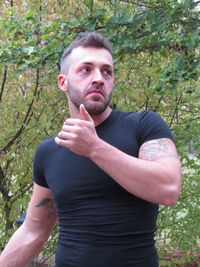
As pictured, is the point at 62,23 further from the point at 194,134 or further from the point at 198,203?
the point at 198,203

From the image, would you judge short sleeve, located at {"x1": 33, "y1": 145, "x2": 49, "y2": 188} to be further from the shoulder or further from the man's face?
the man's face

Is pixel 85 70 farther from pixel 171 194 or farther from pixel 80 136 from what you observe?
pixel 171 194

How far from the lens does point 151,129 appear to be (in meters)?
1.58

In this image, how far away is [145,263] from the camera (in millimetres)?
1503

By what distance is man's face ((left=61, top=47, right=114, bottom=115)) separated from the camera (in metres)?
1.60

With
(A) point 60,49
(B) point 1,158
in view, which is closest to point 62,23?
(A) point 60,49

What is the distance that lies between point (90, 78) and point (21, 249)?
0.88m

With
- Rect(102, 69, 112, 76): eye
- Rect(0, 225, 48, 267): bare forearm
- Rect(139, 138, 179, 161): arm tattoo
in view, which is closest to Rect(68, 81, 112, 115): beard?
Rect(102, 69, 112, 76): eye

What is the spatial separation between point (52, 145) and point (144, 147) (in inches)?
19.1

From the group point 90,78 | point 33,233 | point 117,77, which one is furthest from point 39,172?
point 117,77

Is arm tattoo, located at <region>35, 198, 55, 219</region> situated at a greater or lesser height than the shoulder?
lesser

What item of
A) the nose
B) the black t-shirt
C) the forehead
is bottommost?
the black t-shirt

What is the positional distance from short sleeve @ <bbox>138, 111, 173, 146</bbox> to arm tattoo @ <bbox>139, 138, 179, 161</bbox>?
0.02 metres

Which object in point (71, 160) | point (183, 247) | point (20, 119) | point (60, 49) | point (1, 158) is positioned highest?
point (60, 49)
